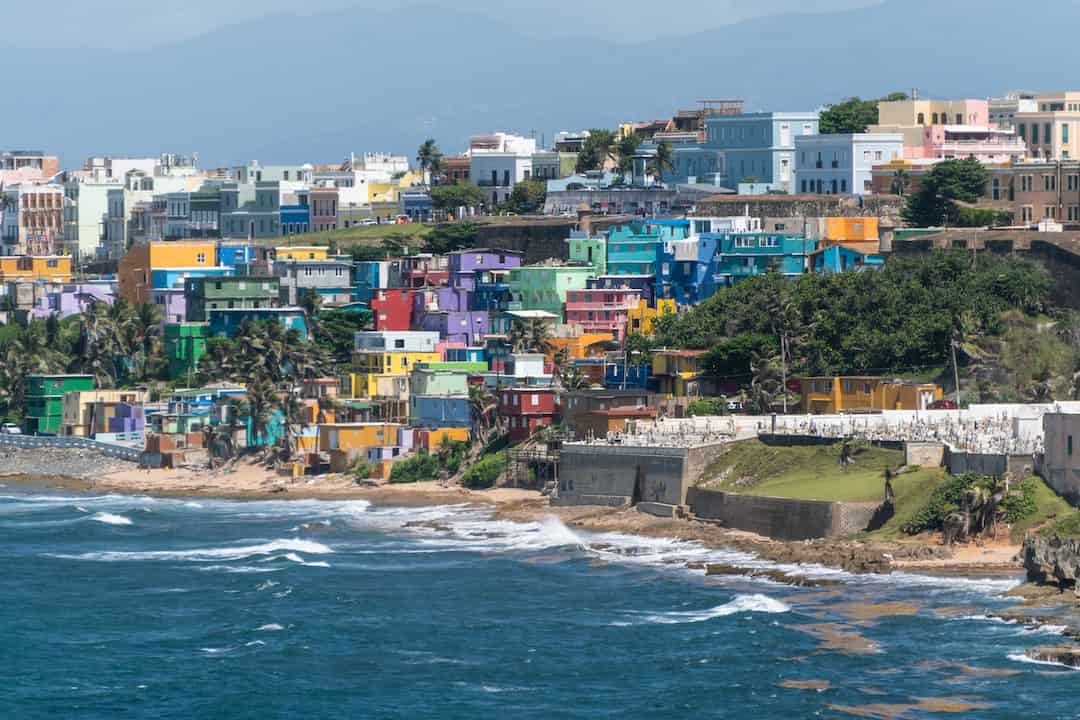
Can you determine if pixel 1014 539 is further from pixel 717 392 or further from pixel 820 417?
pixel 717 392

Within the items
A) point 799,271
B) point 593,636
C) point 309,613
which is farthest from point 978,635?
point 799,271

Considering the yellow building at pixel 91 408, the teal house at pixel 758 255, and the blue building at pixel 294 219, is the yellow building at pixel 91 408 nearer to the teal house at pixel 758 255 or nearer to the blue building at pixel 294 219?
the teal house at pixel 758 255

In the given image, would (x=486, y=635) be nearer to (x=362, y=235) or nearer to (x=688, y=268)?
(x=688, y=268)

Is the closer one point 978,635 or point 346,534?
point 978,635

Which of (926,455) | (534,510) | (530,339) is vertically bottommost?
(534,510)

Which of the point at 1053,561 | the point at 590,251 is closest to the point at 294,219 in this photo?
the point at 590,251

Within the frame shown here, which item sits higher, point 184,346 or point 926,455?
point 184,346

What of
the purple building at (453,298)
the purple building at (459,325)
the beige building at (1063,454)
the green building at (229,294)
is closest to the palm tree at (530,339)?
the purple building at (459,325)
